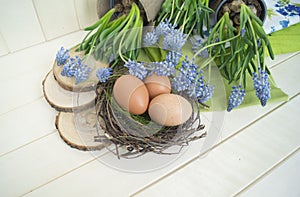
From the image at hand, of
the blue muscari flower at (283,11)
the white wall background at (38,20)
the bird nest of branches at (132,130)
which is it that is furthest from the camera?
the blue muscari flower at (283,11)

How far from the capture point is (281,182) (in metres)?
0.55

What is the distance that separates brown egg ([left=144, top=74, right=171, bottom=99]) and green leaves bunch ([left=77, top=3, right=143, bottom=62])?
74mm

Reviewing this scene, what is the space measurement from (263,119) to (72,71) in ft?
1.48

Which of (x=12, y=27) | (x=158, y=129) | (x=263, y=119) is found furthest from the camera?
(x=12, y=27)

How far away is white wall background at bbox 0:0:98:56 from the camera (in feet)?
2.42

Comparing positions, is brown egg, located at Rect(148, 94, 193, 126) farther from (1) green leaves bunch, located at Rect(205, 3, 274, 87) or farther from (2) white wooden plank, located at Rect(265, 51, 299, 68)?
(2) white wooden plank, located at Rect(265, 51, 299, 68)

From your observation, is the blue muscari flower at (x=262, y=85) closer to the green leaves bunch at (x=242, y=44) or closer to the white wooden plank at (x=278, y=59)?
the green leaves bunch at (x=242, y=44)

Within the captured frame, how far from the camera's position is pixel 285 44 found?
2.63 feet

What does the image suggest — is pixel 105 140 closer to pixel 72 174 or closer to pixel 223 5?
pixel 72 174

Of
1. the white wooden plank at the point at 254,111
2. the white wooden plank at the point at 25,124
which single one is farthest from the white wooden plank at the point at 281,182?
the white wooden plank at the point at 25,124

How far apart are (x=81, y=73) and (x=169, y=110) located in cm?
20

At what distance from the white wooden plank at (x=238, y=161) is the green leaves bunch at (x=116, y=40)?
273mm

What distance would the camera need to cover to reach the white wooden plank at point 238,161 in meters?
0.53

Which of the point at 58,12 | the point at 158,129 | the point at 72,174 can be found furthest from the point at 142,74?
the point at 58,12
